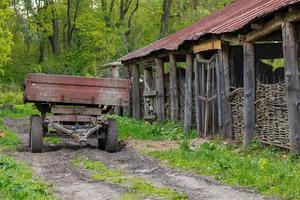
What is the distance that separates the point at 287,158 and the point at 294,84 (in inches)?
57.8

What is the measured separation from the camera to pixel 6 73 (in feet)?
165

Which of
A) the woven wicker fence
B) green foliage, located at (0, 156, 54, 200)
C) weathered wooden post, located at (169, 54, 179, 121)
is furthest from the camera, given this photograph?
weathered wooden post, located at (169, 54, 179, 121)

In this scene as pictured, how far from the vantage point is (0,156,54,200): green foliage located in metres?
8.02

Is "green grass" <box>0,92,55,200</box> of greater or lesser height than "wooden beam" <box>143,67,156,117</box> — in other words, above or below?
below

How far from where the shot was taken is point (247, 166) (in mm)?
10508

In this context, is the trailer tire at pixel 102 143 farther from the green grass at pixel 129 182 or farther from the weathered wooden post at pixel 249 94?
the weathered wooden post at pixel 249 94

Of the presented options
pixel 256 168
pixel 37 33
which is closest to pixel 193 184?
pixel 256 168

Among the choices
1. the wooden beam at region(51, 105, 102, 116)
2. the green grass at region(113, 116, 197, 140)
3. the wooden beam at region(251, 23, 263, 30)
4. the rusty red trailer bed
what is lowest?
the green grass at region(113, 116, 197, 140)

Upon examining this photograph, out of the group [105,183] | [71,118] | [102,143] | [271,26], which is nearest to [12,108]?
[102,143]

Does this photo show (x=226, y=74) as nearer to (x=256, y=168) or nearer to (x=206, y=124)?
(x=206, y=124)

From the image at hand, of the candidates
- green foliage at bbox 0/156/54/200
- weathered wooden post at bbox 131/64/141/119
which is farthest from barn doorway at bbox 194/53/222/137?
weathered wooden post at bbox 131/64/141/119

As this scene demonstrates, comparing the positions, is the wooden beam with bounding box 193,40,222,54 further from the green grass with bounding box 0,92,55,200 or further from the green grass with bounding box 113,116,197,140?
the green grass with bounding box 0,92,55,200

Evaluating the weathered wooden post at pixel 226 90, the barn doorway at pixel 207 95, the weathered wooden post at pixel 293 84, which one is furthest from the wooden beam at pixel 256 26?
the barn doorway at pixel 207 95

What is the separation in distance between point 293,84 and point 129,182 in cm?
415
